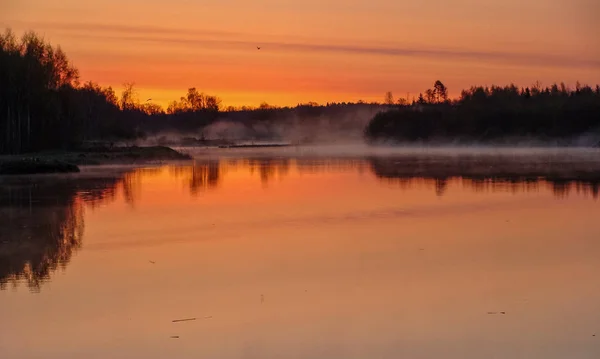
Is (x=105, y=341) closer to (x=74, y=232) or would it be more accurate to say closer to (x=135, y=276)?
(x=135, y=276)

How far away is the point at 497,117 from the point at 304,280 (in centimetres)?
8859

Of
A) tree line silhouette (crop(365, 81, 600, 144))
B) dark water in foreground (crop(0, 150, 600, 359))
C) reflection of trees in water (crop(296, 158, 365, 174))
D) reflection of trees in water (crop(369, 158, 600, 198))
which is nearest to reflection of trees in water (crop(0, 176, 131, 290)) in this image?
dark water in foreground (crop(0, 150, 600, 359))

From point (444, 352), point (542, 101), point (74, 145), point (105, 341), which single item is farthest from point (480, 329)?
point (542, 101)

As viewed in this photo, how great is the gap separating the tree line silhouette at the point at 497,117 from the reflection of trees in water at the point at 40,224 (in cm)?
6686

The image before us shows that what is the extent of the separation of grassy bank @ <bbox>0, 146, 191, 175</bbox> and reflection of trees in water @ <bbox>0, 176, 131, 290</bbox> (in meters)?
5.57

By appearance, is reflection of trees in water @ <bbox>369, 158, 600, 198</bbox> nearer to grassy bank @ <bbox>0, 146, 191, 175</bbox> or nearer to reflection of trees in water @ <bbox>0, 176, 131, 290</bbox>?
reflection of trees in water @ <bbox>0, 176, 131, 290</bbox>

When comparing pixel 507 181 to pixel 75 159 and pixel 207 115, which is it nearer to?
pixel 75 159

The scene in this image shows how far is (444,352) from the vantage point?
6.79m

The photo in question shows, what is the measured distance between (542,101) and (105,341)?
98850mm

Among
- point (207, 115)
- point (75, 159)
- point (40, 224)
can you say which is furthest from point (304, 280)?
point (207, 115)

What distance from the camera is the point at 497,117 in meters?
94.9

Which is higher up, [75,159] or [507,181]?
[75,159]

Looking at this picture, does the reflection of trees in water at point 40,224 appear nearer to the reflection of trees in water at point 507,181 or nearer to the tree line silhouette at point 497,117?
the reflection of trees in water at point 507,181

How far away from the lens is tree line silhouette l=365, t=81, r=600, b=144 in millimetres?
87688
